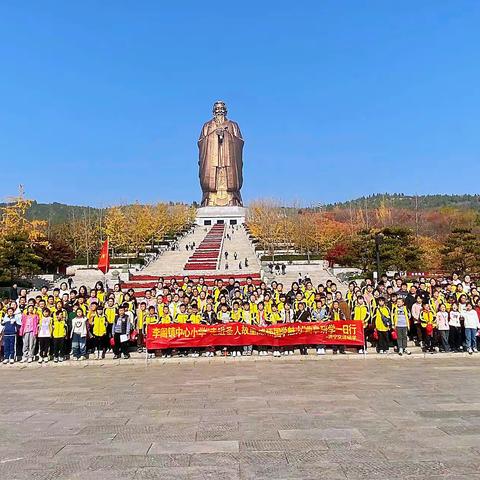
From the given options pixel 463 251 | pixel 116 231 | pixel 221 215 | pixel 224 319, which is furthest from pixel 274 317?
pixel 221 215

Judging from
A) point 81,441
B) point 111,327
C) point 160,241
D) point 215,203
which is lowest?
point 81,441

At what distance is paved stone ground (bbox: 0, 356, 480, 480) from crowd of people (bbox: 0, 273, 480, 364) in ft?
5.70

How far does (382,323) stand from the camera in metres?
12.1

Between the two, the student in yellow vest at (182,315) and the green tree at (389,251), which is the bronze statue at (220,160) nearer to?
the green tree at (389,251)

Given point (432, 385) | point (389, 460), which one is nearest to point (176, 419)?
point (389, 460)

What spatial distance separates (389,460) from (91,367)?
26.8ft

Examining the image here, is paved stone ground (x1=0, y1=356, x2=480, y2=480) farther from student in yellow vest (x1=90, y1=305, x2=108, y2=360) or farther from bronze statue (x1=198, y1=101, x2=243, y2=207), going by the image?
bronze statue (x1=198, y1=101, x2=243, y2=207)

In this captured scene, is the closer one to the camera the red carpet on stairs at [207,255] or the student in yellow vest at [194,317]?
the student in yellow vest at [194,317]

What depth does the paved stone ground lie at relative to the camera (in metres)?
4.86

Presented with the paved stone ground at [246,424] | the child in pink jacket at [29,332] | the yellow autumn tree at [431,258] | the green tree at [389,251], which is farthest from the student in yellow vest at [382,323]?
the yellow autumn tree at [431,258]

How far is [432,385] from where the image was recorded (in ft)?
28.2

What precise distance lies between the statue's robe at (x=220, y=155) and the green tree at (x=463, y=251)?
43008mm

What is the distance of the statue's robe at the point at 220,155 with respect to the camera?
70188 mm

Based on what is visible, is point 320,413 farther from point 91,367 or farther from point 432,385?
point 91,367
